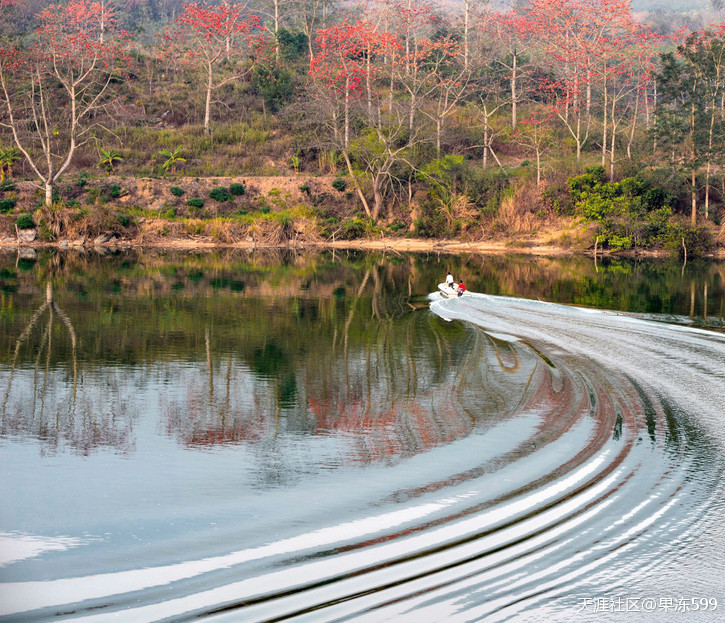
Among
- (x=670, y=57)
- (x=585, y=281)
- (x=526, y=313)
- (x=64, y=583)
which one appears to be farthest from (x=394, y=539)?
(x=670, y=57)

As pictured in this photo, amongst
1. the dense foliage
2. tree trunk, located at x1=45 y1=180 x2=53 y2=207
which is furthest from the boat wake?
tree trunk, located at x1=45 y1=180 x2=53 y2=207

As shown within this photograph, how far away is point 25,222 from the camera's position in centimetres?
4859

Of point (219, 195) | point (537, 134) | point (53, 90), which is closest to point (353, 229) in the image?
point (219, 195)

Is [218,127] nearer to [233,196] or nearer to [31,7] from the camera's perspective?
[233,196]

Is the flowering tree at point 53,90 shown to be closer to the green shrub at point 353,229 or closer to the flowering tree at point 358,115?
the flowering tree at point 358,115

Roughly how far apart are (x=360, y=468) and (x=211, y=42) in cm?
6570

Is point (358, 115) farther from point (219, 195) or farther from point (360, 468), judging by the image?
point (360, 468)

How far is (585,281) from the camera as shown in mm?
31703

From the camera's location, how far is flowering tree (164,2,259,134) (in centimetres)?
6084

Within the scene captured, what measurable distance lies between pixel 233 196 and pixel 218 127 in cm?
1056

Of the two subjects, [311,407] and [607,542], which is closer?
[607,542]

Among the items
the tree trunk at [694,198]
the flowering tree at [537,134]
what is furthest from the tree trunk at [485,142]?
the tree trunk at [694,198]

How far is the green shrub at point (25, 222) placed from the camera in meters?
48.5

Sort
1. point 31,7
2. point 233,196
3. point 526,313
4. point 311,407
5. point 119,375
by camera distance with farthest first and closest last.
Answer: point 31,7 → point 233,196 → point 526,313 → point 119,375 → point 311,407
